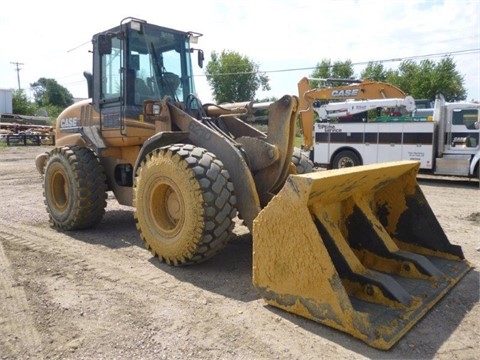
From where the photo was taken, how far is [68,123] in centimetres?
669

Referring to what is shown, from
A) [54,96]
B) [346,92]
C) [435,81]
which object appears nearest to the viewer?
[346,92]

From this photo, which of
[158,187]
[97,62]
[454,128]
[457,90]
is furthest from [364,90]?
[457,90]

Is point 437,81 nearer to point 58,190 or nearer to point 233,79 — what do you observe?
point 233,79

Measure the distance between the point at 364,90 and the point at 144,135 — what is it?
438 inches

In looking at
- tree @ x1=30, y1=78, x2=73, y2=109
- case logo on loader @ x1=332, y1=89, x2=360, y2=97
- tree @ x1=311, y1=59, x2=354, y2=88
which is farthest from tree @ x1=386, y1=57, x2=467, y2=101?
tree @ x1=30, y1=78, x2=73, y2=109

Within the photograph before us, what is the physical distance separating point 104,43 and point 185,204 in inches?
99.8

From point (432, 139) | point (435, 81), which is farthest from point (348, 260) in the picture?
point (435, 81)

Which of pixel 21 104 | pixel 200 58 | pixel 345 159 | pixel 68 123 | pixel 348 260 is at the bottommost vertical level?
pixel 345 159

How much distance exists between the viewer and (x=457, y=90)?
1687 inches

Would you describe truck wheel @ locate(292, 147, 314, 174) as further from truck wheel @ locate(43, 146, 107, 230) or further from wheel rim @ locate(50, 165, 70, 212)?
wheel rim @ locate(50, 165, 70, 212)

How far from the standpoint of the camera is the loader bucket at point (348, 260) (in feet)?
10.1

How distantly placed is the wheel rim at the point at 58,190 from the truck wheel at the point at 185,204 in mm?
2226

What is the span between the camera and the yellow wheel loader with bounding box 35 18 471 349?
10.7 ft

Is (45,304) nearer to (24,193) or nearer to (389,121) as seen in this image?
(24,193)
